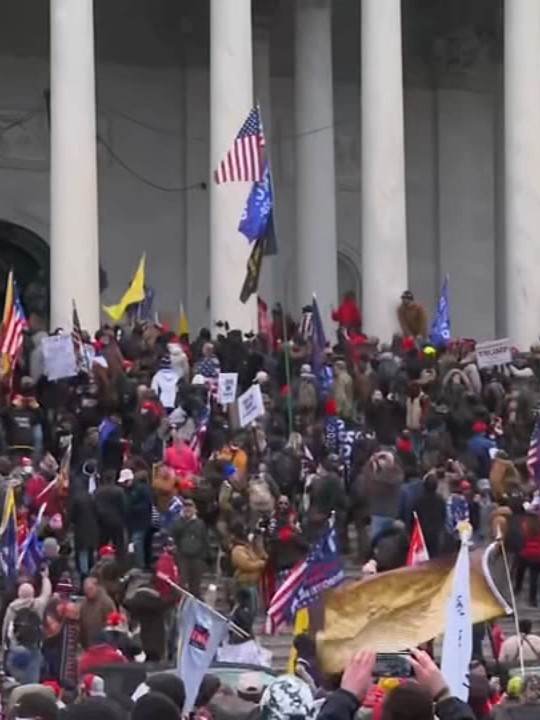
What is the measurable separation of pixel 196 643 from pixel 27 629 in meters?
5.61

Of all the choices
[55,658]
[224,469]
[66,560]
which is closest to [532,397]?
[224,469]

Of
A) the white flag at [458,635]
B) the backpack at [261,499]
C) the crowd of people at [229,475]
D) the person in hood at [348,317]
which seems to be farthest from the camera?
the person in hood at [348,317]

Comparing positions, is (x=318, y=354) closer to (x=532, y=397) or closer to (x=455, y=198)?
(x=532, y=397)

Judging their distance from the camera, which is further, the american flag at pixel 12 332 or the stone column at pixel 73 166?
the stone column at pixel 73 166

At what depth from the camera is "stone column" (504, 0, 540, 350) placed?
36281 millimetres

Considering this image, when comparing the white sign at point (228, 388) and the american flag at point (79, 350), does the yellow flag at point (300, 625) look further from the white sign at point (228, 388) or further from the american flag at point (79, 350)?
the american flag at point (79, 350)

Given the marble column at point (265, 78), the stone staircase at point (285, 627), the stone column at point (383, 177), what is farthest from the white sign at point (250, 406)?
the marble column at point (265, 78)

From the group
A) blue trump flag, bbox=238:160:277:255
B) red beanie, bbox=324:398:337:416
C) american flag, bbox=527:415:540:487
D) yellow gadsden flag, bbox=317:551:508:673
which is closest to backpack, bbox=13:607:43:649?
yellow gadsden flag, bbox=317:551:508:673

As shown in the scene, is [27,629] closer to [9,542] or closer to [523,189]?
[9,542]

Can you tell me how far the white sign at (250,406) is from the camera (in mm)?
25484

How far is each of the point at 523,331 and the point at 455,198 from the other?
29.7 feet

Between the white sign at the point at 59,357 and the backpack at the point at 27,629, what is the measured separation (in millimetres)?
8576

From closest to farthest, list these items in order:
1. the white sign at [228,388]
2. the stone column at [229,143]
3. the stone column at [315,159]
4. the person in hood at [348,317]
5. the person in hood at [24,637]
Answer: the person in hood at [24,637], the white sign at [228,388], the stone column at [229,143], the person in hood at [348,317], the stone column at [315,159]

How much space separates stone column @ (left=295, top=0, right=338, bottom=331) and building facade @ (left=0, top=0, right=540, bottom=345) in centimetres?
4
